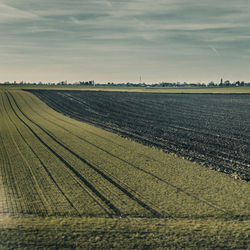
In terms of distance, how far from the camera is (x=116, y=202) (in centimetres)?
983

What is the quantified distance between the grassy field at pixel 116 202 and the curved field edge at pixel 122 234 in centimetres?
2

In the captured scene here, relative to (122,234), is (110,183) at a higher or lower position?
higher

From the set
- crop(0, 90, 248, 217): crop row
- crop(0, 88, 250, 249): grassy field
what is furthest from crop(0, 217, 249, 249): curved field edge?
crop(0, 90, 248, 217): crop row

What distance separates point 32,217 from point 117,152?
8.76m

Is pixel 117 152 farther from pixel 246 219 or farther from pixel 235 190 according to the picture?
pixel 246 219

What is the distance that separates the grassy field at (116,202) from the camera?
7.69 metres

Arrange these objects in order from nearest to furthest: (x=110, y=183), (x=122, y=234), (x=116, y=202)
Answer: (x=122, y=234)
(x=116, y=202)
(x=110, y=183)

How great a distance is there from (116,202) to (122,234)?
2025mm

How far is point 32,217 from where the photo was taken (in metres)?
8.66

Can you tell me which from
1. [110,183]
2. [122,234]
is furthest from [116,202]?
[122,234]

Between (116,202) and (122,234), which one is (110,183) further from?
(122,234)

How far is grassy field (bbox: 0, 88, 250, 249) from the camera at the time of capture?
7.69 m

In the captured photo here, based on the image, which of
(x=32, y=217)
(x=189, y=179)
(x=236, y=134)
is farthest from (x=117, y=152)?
(x=236, y=134)

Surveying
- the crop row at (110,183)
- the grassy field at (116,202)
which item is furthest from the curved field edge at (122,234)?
the crop row at (110,183)
